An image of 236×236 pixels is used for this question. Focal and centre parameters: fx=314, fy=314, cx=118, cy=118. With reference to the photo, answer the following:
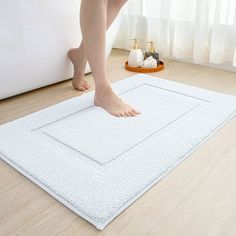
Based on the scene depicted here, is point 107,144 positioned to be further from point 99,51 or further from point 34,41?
point 34,41

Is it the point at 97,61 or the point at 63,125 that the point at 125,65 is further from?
the point at 63,125

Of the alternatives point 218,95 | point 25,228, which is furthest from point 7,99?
point 218,95

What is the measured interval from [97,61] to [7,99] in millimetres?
476

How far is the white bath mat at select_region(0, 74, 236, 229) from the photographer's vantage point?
79cm

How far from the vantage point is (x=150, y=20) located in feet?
6.47

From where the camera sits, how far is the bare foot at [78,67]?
4.70 ft

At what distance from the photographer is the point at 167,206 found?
0.75 m

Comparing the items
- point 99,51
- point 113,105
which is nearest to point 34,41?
point 99,51

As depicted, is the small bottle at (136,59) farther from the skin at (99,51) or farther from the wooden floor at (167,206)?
the wooden floor at (167,206)

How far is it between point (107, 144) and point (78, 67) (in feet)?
1.89

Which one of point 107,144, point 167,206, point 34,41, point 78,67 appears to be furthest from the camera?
point 78,67

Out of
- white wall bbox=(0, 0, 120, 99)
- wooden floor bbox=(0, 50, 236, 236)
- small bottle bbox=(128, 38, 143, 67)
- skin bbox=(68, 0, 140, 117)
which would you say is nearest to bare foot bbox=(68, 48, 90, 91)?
white wall bbox=(0, 0, 120, 99)

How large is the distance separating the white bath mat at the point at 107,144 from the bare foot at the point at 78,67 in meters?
0.09

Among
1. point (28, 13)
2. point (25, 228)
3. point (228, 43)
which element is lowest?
point (25, 228)
